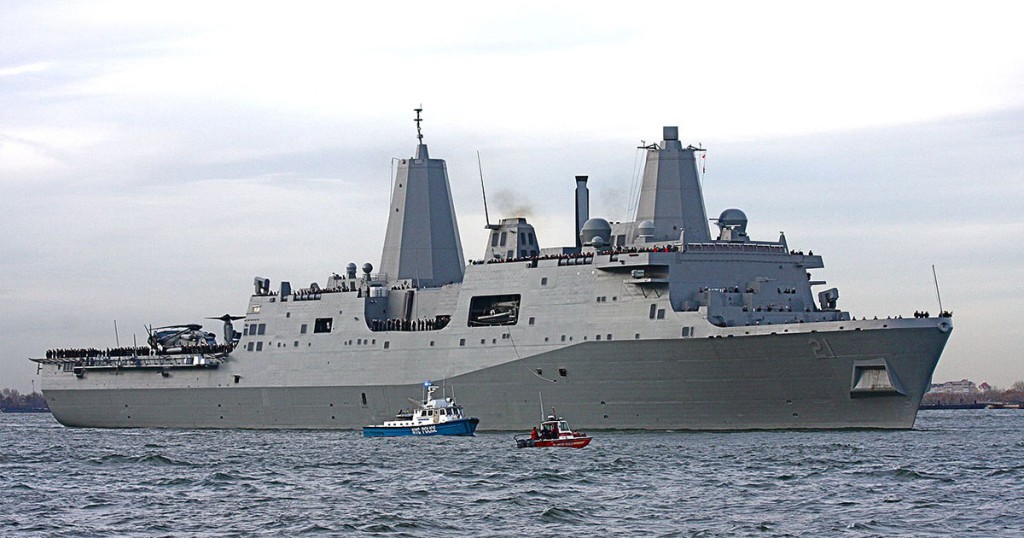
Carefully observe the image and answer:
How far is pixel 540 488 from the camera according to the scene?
34.6m

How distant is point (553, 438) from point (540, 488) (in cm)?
1098

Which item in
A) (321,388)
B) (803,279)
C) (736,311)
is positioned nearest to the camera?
(736,311)

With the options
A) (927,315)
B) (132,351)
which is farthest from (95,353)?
(927,315)

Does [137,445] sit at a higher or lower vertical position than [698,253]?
lower

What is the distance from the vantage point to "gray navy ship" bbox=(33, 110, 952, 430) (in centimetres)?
4684

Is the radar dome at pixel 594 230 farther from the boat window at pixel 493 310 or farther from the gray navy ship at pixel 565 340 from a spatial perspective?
the boat window at pixel 493 310

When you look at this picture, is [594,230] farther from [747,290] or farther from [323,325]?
[323,325]

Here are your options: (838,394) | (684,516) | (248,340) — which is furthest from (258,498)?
(248,340)

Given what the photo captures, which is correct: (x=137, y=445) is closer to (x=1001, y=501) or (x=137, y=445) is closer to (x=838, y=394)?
(x=838, y=394)

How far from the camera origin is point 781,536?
90.5ft

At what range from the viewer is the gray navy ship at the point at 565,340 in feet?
154

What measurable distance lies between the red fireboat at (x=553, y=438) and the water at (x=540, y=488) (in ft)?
2.67

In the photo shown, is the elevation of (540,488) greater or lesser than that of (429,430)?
lesser

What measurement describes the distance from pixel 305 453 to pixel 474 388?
9330 mm
